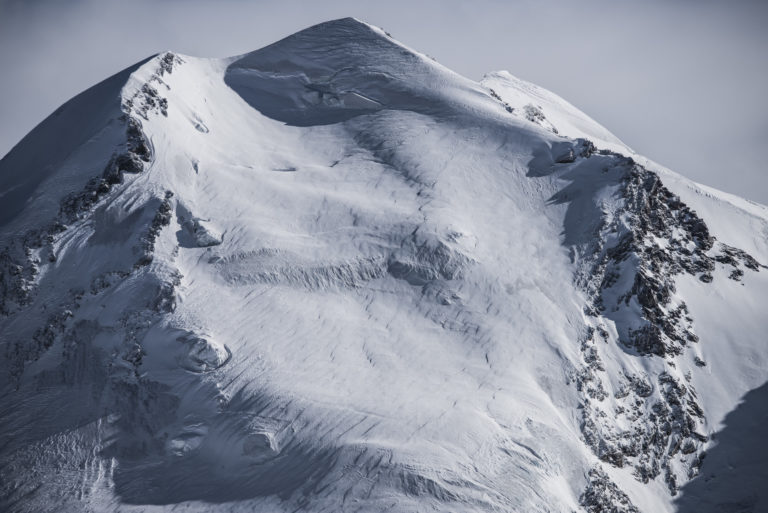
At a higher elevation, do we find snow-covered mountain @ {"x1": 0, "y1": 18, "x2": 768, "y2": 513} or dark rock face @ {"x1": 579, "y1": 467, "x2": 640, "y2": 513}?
snow-covered mountain @ {"x1": 0, "y1": 18, "x2": 768, "y2": 513}

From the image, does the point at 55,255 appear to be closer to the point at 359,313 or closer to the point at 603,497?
the point at 359,313

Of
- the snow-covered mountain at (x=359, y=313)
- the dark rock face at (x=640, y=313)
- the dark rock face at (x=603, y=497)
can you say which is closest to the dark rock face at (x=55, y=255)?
the snow-covered mountain at (x=359, y=313)

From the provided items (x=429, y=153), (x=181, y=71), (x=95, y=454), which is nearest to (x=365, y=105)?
(x=429, y=153)

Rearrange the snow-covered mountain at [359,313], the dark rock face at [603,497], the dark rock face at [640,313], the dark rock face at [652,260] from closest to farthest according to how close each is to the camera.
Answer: the snow-covered mountain at [359,313] < the dark rock face at [603,497] < the dark rock face at [640,313] < the dark rock face at [652,260]

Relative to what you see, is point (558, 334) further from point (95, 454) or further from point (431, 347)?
point (95, 454)

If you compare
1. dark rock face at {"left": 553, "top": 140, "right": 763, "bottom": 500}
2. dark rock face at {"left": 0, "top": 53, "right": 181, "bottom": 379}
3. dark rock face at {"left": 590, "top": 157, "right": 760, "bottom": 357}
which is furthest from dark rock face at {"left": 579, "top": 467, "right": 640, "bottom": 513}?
dark rock face at {"left": 0, "top": 53, "right": 181, "bottom": 379}

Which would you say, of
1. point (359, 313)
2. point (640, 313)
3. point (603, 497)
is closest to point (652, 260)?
point (640, 313)

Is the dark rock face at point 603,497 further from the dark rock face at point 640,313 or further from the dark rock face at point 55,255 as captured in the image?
the dark rock face at point 55,255

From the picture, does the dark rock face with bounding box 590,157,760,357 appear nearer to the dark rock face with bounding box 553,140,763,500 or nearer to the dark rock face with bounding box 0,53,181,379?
the dark rock face with bounding box 553,140,763,500
